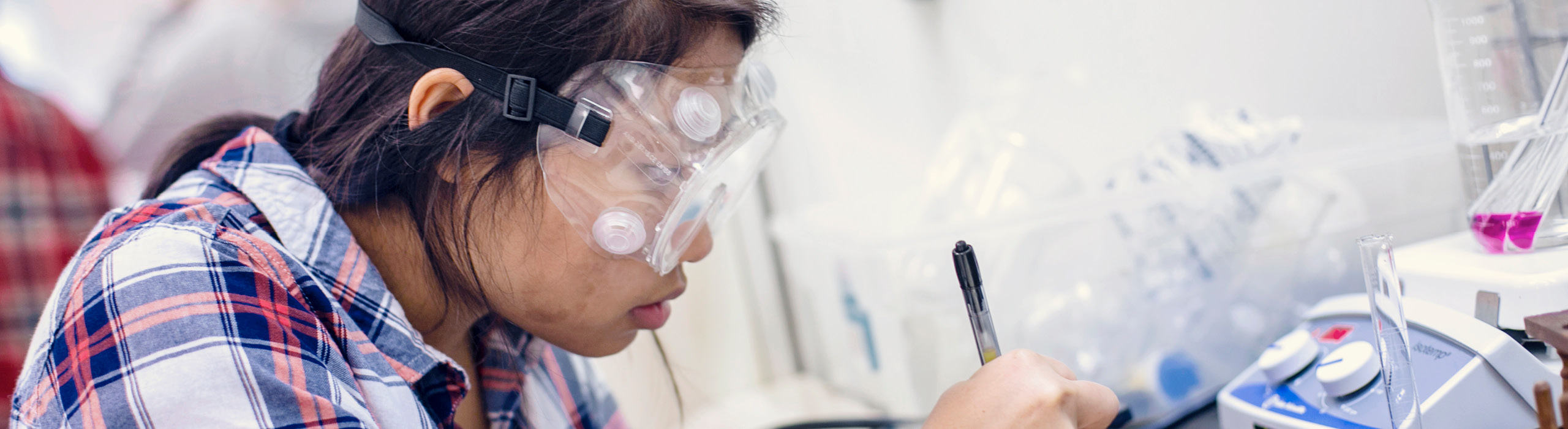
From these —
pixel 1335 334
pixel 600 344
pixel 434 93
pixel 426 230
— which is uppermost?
pixel 434 93

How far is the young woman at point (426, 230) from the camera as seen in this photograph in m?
0.53

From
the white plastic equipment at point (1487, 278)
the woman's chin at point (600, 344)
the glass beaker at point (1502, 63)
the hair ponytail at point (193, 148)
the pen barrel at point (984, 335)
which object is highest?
Answer: the hair ponytail at point (193, 148)

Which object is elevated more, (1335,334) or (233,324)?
(233,324)

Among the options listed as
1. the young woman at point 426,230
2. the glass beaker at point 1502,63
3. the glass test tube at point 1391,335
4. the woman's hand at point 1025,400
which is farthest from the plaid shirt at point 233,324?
the glass beaker at point 1502,63

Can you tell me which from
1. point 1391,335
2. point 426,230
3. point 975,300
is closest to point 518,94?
point 426,230

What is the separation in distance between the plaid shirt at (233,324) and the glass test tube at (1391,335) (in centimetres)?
65

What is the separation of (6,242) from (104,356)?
97 cm

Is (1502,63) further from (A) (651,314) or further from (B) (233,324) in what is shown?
(B) (233,324)

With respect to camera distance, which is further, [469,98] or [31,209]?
[31,209]

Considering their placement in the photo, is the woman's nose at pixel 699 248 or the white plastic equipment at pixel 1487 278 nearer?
the white plastic equipment at pixel 1487 278

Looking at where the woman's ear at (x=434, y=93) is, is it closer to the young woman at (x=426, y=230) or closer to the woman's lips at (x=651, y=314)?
the young woman at (x=426, y=230)

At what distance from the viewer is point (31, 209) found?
1262 millimetres

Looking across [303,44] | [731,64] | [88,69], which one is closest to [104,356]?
[731,64]

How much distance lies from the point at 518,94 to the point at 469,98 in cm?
4
